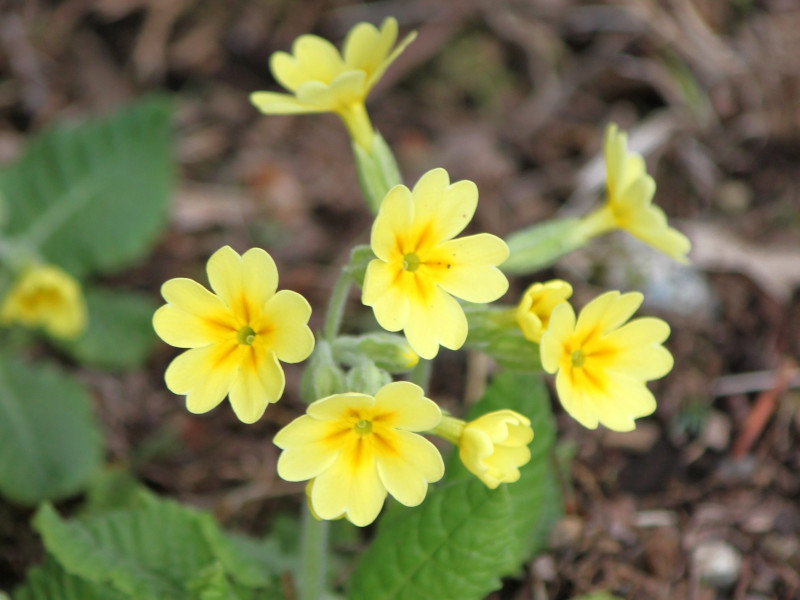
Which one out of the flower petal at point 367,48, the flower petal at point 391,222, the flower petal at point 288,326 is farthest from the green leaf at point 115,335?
the flower petal at point 391,222

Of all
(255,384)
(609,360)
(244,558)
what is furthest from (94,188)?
(609,360)

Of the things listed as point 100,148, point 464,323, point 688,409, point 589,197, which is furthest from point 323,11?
point 464,323

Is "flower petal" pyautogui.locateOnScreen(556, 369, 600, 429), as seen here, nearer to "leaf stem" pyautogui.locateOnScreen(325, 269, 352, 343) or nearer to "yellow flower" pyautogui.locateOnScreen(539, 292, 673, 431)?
"yellow flower" pyautogui.locateOnScreen(539, 292, 673, 431)

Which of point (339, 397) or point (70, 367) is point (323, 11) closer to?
point (70, 367)

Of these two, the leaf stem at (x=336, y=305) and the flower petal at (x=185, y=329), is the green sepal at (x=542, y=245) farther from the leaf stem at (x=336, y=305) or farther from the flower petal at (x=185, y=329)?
the flower petal at (x=185, y=329)

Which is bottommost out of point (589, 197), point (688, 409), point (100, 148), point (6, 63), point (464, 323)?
point (688, 409)

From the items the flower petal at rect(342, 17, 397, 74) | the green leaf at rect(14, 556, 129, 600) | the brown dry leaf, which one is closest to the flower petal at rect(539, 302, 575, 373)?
the flower petal at rect(342, 17, 397, 74)
